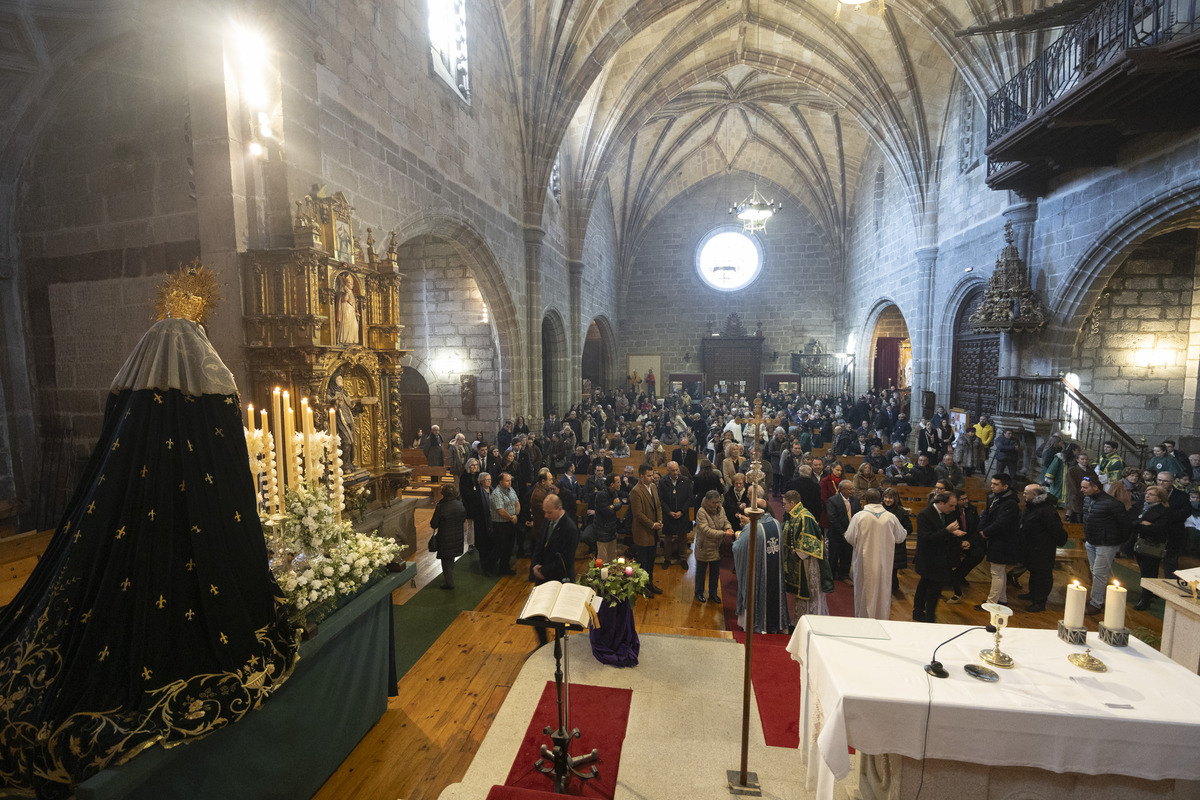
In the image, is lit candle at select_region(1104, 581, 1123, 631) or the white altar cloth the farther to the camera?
lit candle at select_region(1104, 581, 1123, 631)

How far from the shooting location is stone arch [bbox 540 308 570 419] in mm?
15807

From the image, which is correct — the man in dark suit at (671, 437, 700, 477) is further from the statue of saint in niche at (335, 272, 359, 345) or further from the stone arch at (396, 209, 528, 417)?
the statue of saint in niche at (335, 272, 359, 345)

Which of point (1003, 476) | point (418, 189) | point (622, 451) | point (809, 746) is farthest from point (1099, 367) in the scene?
point (418, 189)

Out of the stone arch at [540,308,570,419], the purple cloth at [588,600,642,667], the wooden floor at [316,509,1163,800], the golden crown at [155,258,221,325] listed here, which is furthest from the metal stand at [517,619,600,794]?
the stone arch at [540,308,570,419]

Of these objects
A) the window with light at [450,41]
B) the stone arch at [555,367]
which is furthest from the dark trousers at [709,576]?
the stone arch at [555,367]

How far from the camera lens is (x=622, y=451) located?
421 inches

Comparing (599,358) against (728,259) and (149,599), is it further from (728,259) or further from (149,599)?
(149,599)

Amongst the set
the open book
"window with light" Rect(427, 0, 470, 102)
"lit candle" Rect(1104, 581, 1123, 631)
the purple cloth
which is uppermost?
"window with light" Rect(427, 0, 470, 102)

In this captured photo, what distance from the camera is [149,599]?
236cm

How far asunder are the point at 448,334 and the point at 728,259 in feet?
48.5

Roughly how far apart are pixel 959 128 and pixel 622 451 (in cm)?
1109

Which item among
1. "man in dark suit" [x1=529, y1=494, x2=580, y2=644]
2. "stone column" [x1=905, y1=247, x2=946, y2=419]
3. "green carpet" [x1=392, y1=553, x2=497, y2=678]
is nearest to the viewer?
"green carpet" [x1=392, y1=553, x2=497, y2=678]

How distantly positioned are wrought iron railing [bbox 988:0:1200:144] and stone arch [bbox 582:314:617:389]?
48.7 feet

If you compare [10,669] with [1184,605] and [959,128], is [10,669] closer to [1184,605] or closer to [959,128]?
[1184,605]
